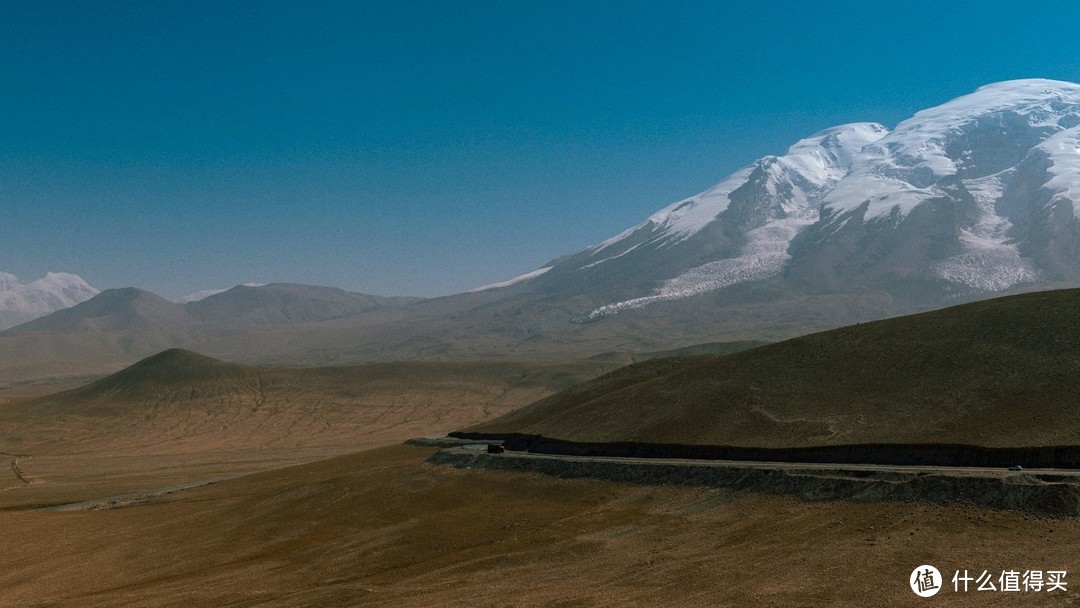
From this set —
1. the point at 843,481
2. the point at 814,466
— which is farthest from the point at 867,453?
the point at 843,481

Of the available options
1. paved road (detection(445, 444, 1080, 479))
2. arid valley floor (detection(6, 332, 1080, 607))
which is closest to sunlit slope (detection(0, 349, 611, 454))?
arid valley floor (detection(6, 332, 1080, 607))

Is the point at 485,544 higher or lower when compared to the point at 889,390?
lower

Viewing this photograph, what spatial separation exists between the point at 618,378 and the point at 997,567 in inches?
2705

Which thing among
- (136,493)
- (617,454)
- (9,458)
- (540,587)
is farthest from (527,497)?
(9,458)

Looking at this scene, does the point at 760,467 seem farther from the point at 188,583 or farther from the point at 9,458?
the point at 9,458

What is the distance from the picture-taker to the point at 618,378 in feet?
319

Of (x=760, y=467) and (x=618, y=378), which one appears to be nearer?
(x=760, y=467)

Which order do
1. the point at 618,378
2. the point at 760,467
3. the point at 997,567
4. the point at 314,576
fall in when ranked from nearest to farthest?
the point at 997,567 → the point at 314,576 → the point at 760,467 → the point at 618,378
